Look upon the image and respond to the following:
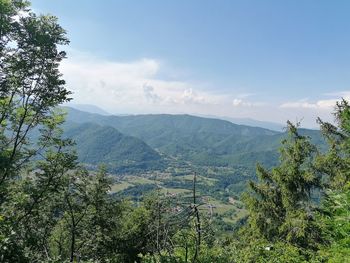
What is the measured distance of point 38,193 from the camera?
19.0 meters

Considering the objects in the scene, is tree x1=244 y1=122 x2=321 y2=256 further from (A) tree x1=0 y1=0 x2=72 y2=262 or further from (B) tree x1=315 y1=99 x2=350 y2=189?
(A) tree x1=0 y1=0 x2=72 y2=262

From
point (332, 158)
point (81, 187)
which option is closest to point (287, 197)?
point (332, 158)

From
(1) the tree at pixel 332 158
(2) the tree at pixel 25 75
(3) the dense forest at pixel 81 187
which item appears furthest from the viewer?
(1) the tree at pixel 332 158

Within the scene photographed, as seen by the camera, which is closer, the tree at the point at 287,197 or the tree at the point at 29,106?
the tree at the point at 29,106

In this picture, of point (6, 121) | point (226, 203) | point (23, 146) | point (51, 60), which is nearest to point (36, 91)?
point (51, 60)

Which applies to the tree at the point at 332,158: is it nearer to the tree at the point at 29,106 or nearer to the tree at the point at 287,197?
the tree at the point at 287,197

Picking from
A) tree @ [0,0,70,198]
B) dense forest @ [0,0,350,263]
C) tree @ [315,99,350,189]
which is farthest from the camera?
tree @ [315,99,350,189]

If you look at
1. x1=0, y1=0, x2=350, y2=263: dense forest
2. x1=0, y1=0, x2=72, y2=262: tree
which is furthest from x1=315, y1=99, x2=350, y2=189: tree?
x1=0, y1=0, x2=72, y2=262: tree

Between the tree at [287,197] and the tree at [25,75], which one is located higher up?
the tree at [25,75]

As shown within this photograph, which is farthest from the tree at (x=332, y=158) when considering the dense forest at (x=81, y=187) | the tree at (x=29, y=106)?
the tree at (x=29, y=106)

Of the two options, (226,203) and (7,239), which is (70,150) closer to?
(7,239)

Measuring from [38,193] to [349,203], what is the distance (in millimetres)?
17638

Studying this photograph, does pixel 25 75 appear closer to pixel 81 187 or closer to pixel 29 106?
pixel 29 106

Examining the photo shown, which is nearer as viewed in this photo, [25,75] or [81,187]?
[25,75]
